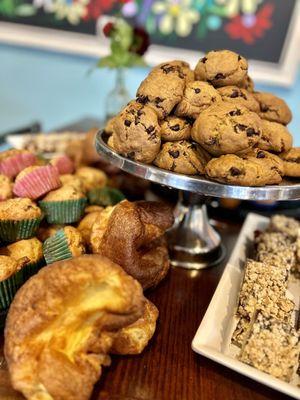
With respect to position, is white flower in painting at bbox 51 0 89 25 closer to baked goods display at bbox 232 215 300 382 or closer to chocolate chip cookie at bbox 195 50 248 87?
chocolate chip cookie at bbox 195 50 248 87

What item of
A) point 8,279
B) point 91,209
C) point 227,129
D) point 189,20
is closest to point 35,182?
point 91,209

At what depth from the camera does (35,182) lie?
1060 mm

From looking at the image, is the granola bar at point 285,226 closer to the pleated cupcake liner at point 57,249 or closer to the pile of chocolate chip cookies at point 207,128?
the pile of chocolate chip cookies at point 207,128

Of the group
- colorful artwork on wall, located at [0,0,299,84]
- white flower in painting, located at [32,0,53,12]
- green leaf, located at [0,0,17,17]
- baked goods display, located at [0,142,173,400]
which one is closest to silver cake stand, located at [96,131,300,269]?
baked goods display, located at [0,142,173,400]

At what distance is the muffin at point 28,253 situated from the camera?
2.93 feet

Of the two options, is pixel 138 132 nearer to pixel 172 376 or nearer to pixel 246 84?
pixel 246 84

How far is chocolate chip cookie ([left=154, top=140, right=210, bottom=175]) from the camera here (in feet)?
2.89

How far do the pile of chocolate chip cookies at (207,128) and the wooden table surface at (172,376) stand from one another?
375mm

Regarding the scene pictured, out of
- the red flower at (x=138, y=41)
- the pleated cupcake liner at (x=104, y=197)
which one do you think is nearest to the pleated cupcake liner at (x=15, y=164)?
the pleated cupcake liner at (x=104, y=197)

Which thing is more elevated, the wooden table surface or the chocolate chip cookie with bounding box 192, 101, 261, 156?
the chocolate chip cookie with bounding box 192, 101, 261, 156

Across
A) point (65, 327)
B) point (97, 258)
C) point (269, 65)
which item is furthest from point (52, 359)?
point (269, 65)

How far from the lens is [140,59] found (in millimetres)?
1868

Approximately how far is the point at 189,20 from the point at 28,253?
2.22 m

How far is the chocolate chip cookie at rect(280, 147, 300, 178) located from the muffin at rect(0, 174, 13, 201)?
75 centimetres
